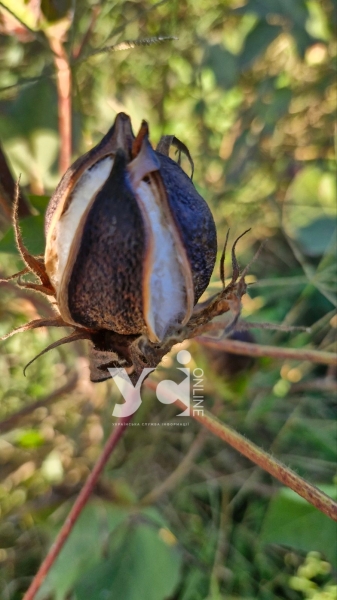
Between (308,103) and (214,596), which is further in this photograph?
(308,103)

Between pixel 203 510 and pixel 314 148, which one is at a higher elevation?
pixel 314 148

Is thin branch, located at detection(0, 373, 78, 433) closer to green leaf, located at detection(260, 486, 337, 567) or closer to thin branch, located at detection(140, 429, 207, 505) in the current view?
thin branch, located at detection(140, 429, 207, 505)

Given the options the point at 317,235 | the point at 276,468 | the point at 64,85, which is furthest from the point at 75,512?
A: the point at 317,235

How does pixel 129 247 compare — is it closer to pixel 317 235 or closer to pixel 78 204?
pixel 78 204

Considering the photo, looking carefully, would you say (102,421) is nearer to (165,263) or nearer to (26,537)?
(26,537)

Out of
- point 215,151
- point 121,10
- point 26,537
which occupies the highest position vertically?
point 121,10

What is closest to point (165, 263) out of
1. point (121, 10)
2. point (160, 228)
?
point (160, 228)

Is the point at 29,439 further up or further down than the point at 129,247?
further down
